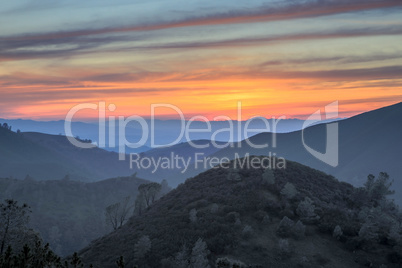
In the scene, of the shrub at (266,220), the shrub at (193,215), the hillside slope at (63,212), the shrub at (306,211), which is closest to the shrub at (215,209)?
the shrub at (193,215)

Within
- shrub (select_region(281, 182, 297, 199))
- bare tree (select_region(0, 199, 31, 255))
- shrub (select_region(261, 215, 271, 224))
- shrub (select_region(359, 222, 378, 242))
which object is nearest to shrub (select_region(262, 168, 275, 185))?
shrub (select_region(281, 182, 297, 199))

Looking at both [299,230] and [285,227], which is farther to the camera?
[285,227]

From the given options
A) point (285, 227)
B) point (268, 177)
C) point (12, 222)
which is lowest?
point (285, 227)

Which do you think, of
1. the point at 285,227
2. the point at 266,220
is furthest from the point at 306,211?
the point at 266,220

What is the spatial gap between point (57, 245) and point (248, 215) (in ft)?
310

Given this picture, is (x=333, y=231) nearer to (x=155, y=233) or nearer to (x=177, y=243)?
(x=177, y=243)

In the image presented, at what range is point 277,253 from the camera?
56250 millimetres

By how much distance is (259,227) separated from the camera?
207ft

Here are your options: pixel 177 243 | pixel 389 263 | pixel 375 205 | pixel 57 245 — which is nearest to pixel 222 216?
pixel 177 243

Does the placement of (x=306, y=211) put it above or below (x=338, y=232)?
above

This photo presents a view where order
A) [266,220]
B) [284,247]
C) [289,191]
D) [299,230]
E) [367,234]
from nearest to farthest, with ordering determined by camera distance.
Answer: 1. [284,247]
2. [367,234]
3. [299,230]
4. [266,220]
5. [289,191]

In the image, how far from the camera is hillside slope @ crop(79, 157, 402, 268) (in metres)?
56.0

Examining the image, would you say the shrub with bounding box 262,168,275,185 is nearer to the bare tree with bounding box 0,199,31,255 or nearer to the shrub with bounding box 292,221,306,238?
the shrub with bounding box 292,221,306,238

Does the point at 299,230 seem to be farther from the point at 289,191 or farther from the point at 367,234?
the point at 289,191
